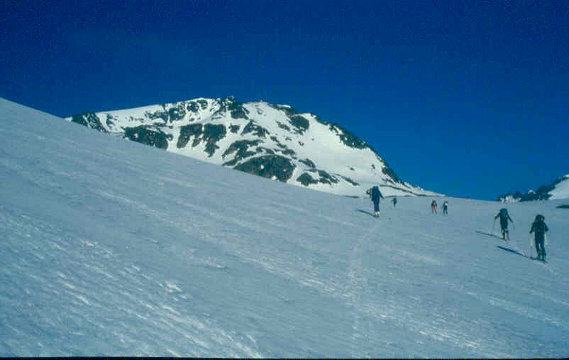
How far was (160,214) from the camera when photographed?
8734mm

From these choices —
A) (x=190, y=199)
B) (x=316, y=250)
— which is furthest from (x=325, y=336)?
(x=190, y=199)

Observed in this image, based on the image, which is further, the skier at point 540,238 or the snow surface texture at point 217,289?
the skier at point 540,238

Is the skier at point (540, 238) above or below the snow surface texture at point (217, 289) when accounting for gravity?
above

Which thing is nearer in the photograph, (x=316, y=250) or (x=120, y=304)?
(x=120, y=304)

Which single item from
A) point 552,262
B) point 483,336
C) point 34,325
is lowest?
point 34,325

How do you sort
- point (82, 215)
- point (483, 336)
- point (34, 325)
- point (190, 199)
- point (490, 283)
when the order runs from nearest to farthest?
point (34, 325) → point (483, 336) → point (82, 215) → point (490, 283) → point (190, 199)

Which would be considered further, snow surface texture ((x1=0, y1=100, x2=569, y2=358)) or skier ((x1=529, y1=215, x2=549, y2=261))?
skier ((x1=529, y1=215, x2=549, y2=261))

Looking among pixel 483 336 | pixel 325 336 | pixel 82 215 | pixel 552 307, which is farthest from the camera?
pixel 552 307

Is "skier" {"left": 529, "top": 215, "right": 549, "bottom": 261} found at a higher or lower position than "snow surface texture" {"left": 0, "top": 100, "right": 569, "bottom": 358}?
higher

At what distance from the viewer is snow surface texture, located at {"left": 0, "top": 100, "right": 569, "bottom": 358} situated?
322 cm

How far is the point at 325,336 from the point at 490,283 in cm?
698

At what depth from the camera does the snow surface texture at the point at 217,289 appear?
322cm

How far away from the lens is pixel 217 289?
15.5 feet

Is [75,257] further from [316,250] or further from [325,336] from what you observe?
[316,250]
